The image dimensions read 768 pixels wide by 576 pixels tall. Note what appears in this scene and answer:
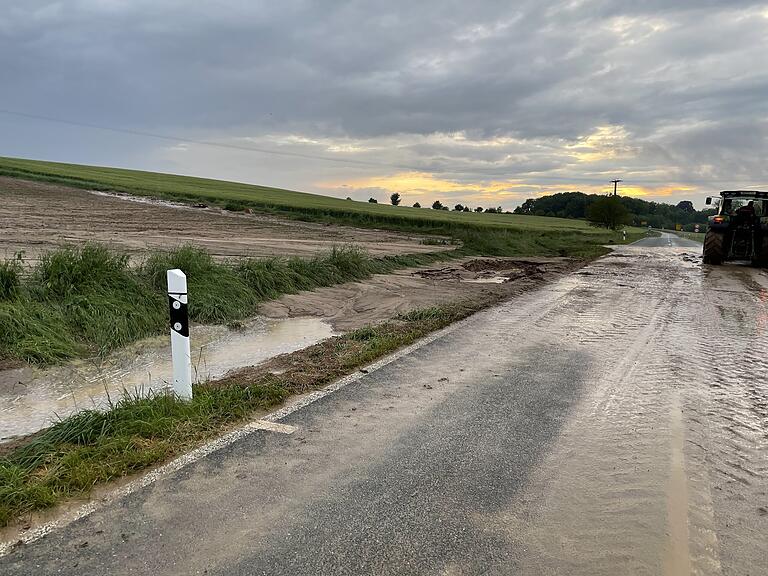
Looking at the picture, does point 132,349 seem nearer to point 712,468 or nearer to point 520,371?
point 520,371

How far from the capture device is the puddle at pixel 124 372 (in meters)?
4.67

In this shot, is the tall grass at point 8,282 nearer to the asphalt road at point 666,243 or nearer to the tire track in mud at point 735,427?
the tire track in mud at point 735,427

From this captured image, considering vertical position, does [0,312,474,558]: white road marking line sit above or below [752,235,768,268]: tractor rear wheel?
below

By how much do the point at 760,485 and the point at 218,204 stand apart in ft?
128

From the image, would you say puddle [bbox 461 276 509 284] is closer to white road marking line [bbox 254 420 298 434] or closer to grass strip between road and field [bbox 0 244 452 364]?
grass strip between road and field [bbox 0 244 452 364]

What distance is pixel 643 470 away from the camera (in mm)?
3557

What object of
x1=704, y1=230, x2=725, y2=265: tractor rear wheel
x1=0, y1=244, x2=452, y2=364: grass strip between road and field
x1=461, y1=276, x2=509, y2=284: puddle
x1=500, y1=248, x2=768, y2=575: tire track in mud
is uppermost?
x1=704, y1=230, x2=725, y2=265: tractor rear wheel

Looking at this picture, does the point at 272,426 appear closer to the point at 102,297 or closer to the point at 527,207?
the point at 102,297

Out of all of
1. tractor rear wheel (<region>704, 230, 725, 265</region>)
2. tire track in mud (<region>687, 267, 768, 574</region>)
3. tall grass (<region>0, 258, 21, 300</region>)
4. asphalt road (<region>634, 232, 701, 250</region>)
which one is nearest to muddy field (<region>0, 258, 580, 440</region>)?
tall grass (<region>0, 258, 21, 300</region>)

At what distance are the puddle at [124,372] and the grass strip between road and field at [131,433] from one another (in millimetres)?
472

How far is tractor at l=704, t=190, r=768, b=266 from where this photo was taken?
60.1 ft

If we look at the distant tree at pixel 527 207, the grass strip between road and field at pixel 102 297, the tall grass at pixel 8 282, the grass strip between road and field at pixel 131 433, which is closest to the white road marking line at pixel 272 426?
the grass strip between road and field at pixel 131 433

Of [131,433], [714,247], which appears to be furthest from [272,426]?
[714,247]

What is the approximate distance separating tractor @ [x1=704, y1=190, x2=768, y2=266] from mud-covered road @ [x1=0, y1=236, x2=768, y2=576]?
14839 millimetres
